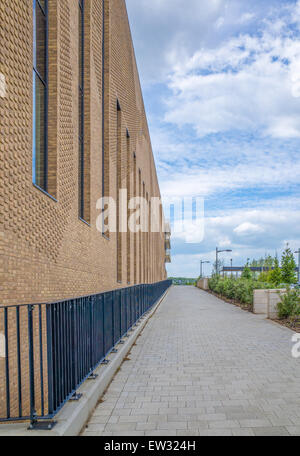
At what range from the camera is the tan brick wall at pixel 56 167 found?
18.3 ft

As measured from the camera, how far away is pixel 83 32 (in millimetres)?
11328

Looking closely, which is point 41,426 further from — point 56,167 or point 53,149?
point 53,149

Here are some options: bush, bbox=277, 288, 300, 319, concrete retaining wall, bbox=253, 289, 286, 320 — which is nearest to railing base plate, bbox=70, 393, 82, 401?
bush, bbox=277, 288, 300, 319

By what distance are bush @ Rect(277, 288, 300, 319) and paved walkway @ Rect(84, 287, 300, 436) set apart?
3.50 meters

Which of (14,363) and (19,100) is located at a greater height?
(19,100)

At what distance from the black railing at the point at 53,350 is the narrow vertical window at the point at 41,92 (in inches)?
104

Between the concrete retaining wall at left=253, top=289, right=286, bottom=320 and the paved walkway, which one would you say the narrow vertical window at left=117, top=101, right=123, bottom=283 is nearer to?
the concrete retaining wall at left=253, top=289, right=286, bottom=320

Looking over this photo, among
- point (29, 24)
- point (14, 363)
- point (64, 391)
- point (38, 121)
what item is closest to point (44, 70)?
point (38, 121)

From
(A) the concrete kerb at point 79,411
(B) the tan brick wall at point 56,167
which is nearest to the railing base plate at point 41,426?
(A) the concrete kerb at point 79,411

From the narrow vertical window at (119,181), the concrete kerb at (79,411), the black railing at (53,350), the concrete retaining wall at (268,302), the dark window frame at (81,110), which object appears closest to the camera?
the concrete kerb at (79,411)

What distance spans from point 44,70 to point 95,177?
14.2 ft

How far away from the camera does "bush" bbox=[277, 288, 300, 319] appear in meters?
13.6

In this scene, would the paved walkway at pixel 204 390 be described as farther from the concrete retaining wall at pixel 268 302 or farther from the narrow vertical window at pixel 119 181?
the narrow vertical window at pixel 119 181
